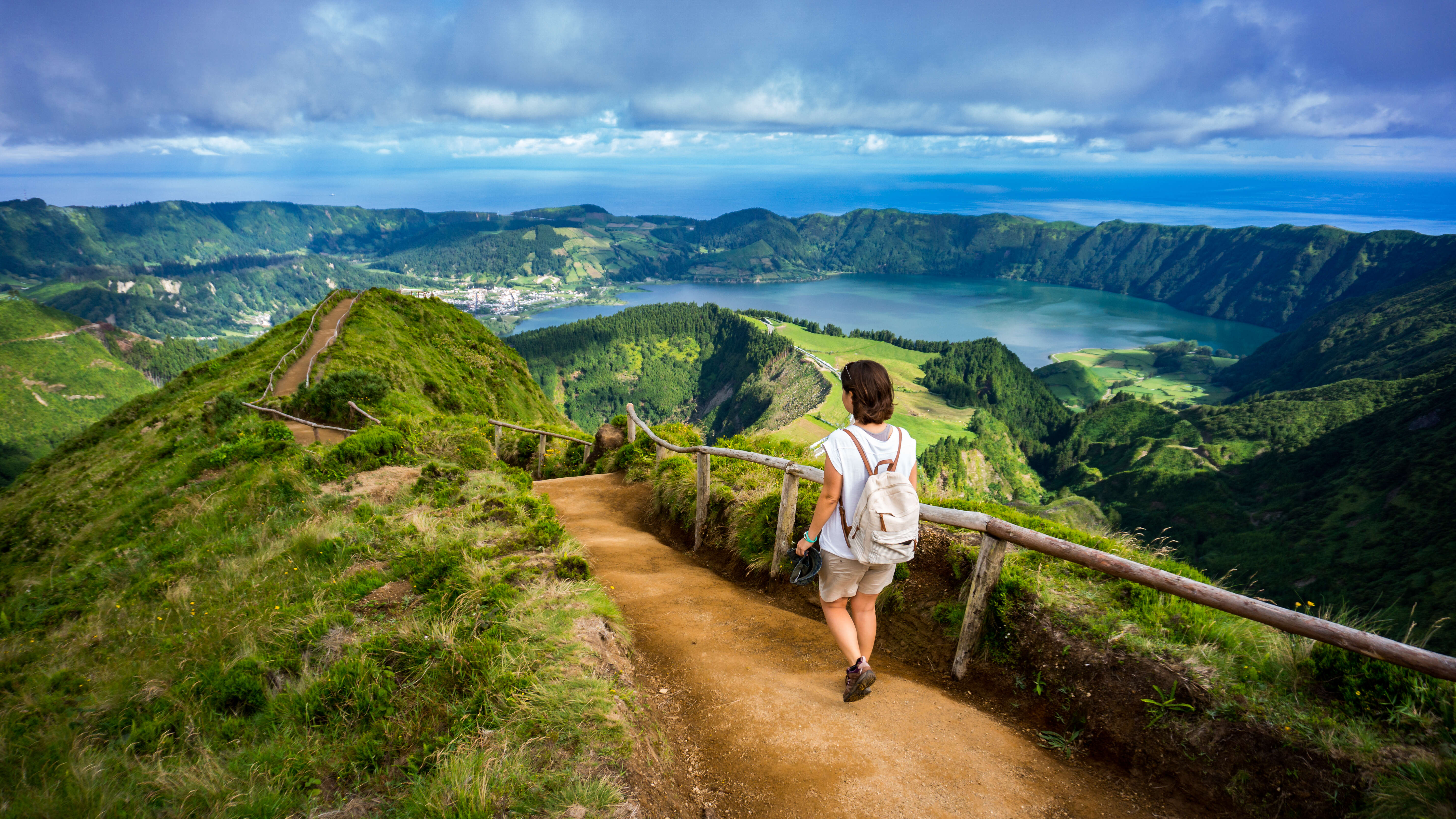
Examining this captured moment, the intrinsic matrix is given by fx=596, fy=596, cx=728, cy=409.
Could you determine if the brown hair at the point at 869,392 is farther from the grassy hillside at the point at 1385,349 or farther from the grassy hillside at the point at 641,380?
the grassy hillside at the point at 1385,349

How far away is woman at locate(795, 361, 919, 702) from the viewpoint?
438 cm

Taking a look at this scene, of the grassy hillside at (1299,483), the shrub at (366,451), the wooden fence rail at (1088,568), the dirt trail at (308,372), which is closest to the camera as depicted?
the wooden fence rail at (1088,568)

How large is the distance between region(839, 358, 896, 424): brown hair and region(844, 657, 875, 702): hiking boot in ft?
6.71

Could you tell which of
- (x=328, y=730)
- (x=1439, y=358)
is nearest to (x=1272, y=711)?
(x=328, y=730)

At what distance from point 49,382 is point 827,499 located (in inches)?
6586

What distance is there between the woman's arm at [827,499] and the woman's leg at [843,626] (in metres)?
0.64

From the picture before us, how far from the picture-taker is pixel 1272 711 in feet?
13.2

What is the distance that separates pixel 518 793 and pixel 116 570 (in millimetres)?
10003

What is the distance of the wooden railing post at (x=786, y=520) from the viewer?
273 inches

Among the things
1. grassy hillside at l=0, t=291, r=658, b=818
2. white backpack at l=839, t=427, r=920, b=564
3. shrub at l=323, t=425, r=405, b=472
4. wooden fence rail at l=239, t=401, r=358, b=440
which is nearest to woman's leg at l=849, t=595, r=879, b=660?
white backpack at l=839, t=427, r=920, b=564

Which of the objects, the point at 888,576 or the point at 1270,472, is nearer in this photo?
the point at 888,576

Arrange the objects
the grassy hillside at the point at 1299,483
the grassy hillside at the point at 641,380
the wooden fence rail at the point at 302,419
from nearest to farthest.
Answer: the wooden fence rail at the point at 302,419 < the grassy hillside at the point at 1299,483 < the grassy hillside at the point at 641,380

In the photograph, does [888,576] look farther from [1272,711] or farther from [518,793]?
[518,793]

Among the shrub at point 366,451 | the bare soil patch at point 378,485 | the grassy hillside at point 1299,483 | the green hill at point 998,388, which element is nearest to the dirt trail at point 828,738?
the bare soil patch at point 378,485
